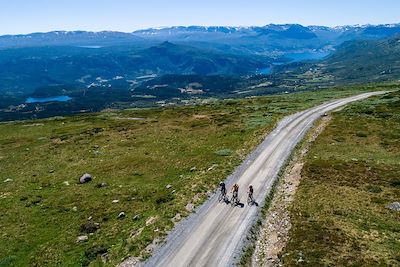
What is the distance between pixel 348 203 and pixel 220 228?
1517cm

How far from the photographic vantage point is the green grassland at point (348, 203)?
112ft

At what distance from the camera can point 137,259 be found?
36.0 meters

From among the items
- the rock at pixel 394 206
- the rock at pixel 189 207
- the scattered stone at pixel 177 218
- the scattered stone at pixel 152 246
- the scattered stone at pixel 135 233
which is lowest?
the scattered stone at pixel 135 233

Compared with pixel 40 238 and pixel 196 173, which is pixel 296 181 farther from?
pixel 40 238

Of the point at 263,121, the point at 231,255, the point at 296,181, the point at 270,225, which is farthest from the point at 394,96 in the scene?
the point at 231,255

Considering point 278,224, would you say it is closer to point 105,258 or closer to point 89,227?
point 105,258

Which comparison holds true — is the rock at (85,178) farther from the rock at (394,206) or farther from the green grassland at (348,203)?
the rock at (394,206)

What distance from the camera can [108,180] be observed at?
2393 inches

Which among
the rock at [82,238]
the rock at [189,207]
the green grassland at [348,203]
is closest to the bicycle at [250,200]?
the green grassland at [348,203]

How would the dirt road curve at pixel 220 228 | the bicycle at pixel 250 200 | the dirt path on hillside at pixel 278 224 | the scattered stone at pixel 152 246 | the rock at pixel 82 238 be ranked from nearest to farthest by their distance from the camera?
1. the dirt path on hillside at pixel 278 224
2. the dirt road curve at pixel 220 228
3. the scattered stone at pixel 152 246
4. the rock at pixel 82 238
5. the bicycle at pixel 250 200

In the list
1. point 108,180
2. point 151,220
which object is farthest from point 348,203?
point 108,180

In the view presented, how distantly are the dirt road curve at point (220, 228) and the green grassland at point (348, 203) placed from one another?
15.3ft

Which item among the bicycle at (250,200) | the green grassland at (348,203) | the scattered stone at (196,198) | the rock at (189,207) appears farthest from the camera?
the scattered stone at (196,198)

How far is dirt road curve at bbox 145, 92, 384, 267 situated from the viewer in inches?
1394
